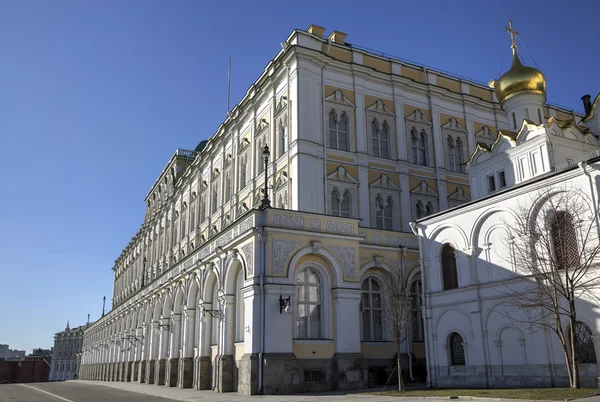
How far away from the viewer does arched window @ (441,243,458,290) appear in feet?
80.4

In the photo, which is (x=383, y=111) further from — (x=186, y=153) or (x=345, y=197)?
(x=186, y=153)

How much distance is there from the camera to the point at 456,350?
2388 cm

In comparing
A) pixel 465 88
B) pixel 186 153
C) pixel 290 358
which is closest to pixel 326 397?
pixel 290 358

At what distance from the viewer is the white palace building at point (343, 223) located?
74.9ft

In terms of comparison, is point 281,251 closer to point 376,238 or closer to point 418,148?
point 376,238

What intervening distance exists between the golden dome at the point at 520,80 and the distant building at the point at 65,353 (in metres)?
136

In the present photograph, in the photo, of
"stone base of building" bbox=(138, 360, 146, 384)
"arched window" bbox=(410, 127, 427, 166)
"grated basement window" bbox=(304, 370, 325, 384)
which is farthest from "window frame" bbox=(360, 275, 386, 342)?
"stone base of building" bbox=(138, 360, 146, 384)

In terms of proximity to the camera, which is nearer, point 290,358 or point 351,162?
point 290,358

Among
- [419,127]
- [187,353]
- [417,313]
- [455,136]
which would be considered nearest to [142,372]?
[187,353]

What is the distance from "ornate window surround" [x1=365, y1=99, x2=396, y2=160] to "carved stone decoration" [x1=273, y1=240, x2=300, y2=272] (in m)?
12.8

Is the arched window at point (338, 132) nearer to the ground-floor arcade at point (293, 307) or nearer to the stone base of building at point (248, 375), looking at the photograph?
the ground-floor arcade at point (293, 307)

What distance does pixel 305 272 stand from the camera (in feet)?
80.3

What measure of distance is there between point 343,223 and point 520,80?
13.0 m

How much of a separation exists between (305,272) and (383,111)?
15.1 meters
